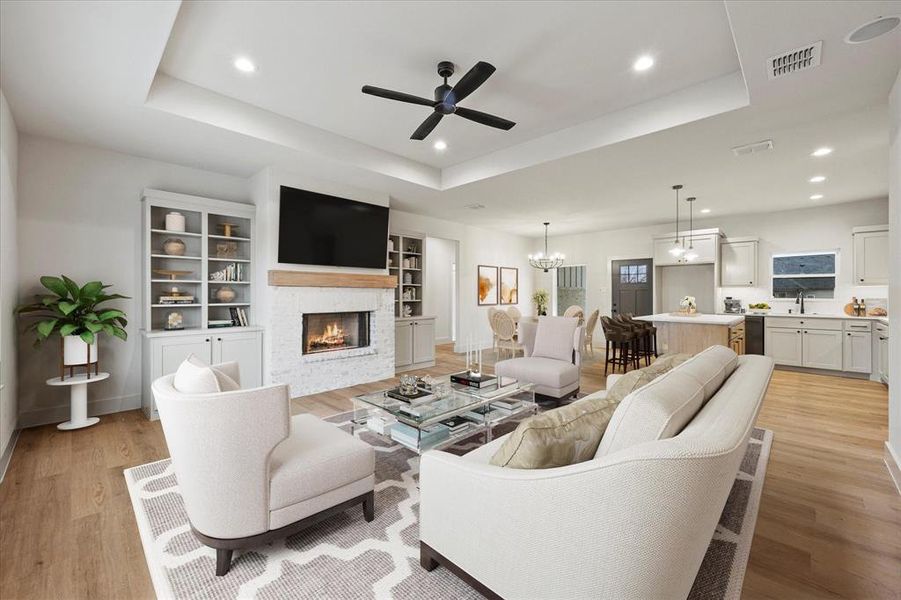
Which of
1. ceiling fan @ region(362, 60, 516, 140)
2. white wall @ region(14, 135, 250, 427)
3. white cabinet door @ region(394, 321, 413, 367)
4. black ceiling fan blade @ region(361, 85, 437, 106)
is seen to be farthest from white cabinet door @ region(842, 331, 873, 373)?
white wall @ region(14, 135, 250, 427)

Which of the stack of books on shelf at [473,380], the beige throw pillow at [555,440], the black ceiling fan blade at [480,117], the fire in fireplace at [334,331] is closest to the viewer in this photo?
the beige throw pillow at [555,440]

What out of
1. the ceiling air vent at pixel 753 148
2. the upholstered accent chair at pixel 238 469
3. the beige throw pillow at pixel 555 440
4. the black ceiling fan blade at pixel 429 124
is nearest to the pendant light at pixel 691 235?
the ceiling air vent at pixel 753 148

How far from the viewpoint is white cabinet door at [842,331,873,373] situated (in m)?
5.43

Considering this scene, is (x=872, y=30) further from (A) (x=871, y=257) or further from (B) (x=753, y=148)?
(A) (x=871, y=257)

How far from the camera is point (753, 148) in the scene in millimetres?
3801

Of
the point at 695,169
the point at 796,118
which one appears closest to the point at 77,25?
the point at 796,118

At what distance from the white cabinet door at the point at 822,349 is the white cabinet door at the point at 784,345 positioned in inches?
2.8

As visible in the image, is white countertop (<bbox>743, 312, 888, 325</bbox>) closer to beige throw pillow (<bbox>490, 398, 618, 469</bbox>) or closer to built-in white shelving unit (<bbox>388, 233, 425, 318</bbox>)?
built-in white shelving unit (<bbox>388, 233, 425, 318</bbox>)

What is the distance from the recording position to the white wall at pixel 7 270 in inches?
110

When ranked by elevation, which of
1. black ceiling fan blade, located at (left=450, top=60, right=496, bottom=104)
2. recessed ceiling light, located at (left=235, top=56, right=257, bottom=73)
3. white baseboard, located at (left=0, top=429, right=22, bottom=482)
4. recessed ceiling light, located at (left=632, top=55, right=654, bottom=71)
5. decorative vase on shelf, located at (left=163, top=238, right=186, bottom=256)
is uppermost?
recessed ceiling light, located at (left=235, top=56, right=257, bottom=73)

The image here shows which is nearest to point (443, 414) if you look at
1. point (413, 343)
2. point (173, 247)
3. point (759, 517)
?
point (759, 517)

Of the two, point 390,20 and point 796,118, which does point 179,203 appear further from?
point 796,118

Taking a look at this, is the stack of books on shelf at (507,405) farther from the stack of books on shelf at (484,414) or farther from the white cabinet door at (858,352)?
the white cabinet door at (858,352)

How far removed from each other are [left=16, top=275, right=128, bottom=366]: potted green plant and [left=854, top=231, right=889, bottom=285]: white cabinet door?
953 centimetres
